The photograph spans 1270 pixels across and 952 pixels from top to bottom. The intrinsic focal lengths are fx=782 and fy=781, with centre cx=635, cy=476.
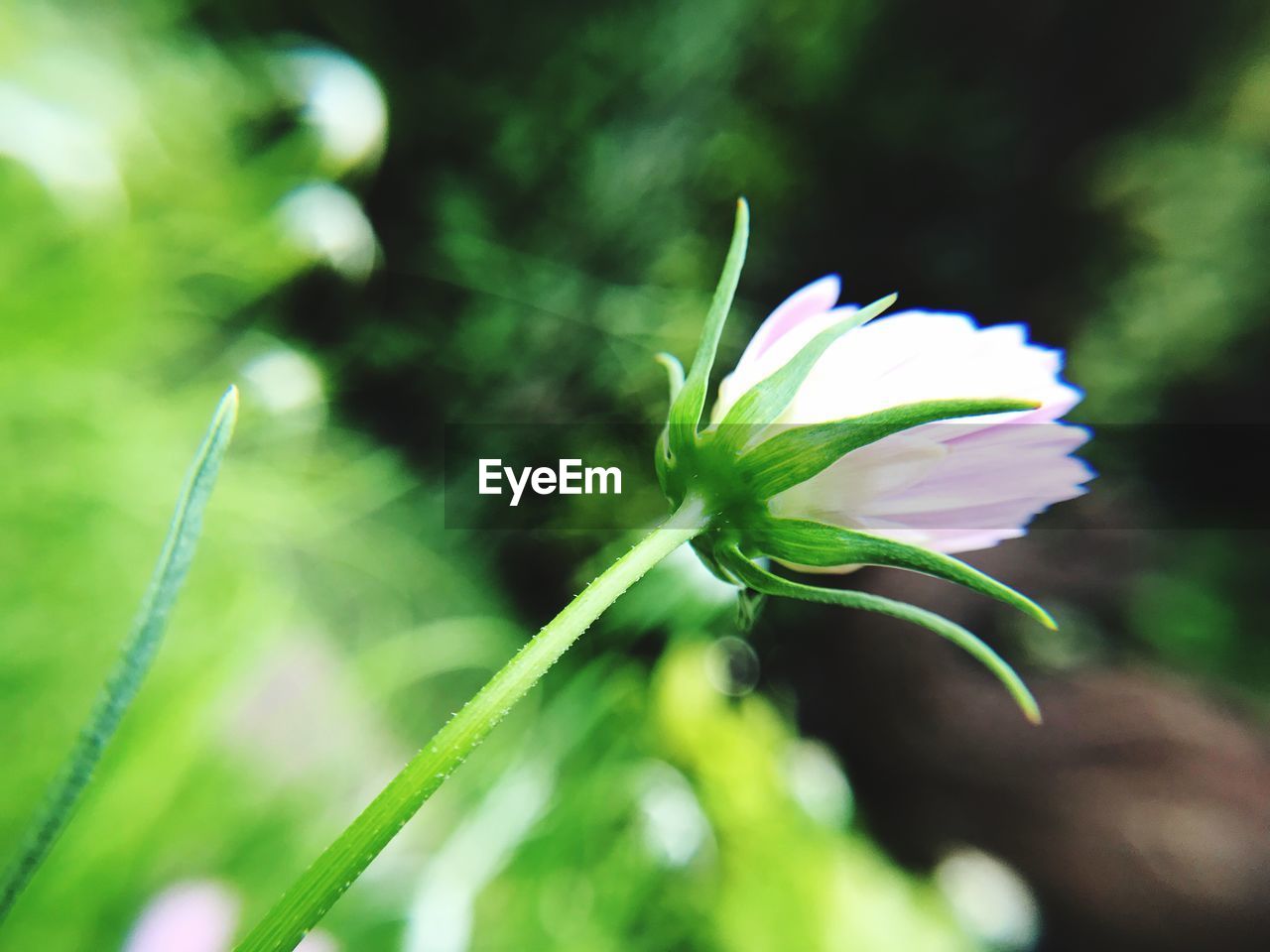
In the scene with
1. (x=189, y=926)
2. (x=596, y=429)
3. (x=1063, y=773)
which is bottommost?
(x=1063, y=773)

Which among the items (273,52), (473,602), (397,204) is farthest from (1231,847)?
(273,52)

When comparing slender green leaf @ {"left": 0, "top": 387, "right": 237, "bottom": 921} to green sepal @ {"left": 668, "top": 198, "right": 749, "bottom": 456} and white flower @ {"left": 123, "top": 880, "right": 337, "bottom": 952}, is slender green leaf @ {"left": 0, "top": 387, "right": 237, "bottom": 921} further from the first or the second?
white flower @ {"left": 123, "top": 880, "right": 337, "bottom": 952}

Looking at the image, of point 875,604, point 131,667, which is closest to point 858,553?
point 875,604

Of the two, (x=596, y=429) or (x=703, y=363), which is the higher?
(x=596, y=429)

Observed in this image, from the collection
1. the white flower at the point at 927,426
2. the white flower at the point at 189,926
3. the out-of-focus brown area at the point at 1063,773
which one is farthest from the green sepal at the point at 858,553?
the out-of-focus brown area at the point at 1063,773

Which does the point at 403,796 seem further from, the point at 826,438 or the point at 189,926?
the point at 189,926

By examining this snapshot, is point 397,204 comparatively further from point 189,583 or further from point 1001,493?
point 1001,493
